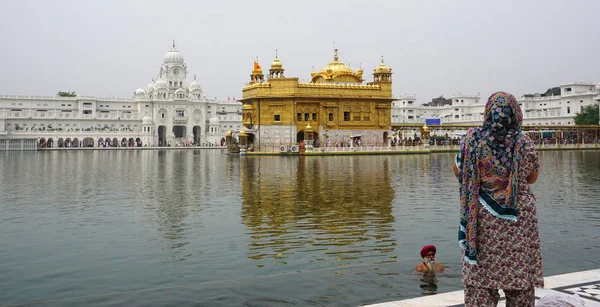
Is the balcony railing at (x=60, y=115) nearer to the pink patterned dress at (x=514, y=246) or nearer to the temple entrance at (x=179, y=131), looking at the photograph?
the temple entrance at (x=179, y=131)

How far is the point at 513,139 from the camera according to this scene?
4.12 m

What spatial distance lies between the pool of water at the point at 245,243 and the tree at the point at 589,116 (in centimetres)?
6613

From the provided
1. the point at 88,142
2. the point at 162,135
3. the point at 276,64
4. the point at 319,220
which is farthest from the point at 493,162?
the point at 162,135

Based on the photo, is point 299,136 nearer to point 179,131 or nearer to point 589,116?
point 589,116

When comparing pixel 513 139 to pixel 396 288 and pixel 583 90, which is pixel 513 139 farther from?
pixel 583 90

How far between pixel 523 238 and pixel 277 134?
1883 inches

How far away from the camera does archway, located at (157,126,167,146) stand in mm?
94875

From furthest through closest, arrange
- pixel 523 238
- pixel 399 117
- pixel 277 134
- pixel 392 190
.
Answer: pixel 399 117 → pixel 277 134 → pixel 392 190 → pixel 523 238

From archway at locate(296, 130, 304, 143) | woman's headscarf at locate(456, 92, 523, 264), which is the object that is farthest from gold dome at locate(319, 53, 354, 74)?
woman's headscarf at locate(456, 92, 523, 264)

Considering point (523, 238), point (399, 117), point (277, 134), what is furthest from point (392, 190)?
point (399, 117)

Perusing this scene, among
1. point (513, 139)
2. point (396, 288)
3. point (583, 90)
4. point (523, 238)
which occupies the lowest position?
point (396, 288)

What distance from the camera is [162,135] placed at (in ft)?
317

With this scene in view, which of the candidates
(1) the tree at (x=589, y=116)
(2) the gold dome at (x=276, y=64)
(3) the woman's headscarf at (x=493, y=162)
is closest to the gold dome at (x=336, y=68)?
(2) the gold dome at (x=276, y=64)

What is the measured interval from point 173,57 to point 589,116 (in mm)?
67748
